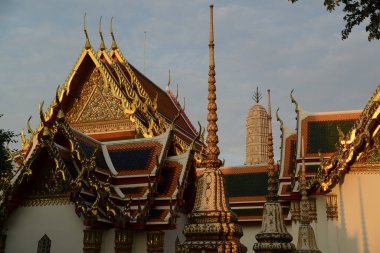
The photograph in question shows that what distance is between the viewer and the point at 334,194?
11711mm

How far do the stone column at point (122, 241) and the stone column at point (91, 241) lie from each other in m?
0.35

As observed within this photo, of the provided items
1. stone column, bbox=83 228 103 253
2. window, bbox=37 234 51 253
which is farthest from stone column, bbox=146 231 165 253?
window, bbox=37 234 51 253

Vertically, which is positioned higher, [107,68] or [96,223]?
[107,68]

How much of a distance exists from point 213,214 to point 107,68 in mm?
13523

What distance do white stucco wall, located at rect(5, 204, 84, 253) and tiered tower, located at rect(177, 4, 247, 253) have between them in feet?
21.3

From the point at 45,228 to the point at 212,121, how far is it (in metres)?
7.00

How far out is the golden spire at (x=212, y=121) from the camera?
4.65 m

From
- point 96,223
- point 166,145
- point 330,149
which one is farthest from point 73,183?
point 330,149

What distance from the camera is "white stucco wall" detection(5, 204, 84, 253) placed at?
10.5 metres

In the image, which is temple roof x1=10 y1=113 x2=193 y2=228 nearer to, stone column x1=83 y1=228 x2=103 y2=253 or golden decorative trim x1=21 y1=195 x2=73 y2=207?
golden decorative trim x1=21 y1=195 x2=73 y2=207

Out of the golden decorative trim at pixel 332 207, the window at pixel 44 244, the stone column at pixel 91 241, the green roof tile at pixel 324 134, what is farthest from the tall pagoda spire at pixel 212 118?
the green roof tile at pixel 324 134

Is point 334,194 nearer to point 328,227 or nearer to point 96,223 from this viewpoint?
point 328,227

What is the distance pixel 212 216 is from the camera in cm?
438

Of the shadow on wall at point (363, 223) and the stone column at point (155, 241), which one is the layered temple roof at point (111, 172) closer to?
the stone column at point (155, 241)
